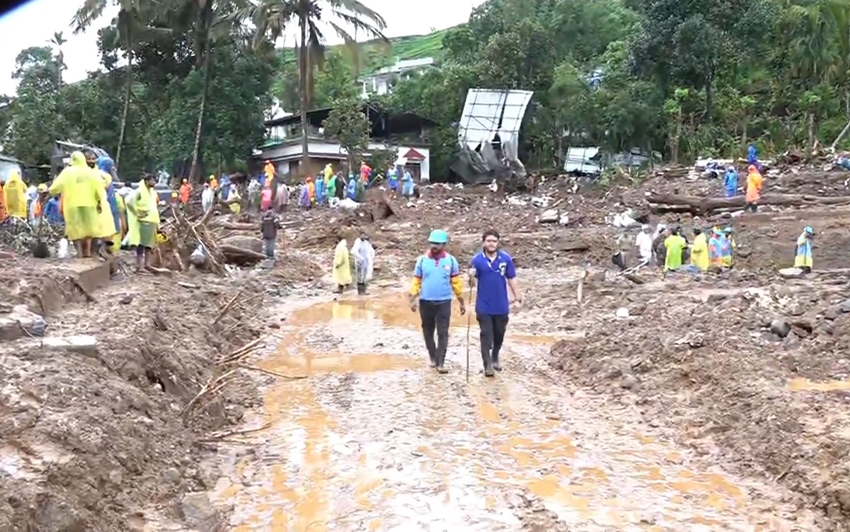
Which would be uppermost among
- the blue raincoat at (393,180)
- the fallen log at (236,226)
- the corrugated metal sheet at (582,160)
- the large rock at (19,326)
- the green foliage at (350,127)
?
the green foliage at (350,127)

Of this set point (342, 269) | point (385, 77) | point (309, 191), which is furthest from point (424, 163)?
point (385, 77)

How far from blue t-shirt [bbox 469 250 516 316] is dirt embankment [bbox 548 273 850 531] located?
1367 millimetres

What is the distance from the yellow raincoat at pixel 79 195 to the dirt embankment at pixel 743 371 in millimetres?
6269

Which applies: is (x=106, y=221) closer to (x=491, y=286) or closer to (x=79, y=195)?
(x=79, y=195)

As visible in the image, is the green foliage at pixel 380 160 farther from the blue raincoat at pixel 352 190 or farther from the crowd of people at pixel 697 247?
the crowd of people at pixel 697 247

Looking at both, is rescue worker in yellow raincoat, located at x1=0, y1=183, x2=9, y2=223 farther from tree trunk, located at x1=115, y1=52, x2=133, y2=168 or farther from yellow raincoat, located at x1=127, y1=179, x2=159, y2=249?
tree trunk, located at x1=115, y1=52, x2=133, y2=168

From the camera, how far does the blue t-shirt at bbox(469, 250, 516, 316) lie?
9422 millimetres

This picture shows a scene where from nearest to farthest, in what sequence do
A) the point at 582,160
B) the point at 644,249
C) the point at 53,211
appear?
the point at 53,211 → the point at 644,249 → the point at 582,160

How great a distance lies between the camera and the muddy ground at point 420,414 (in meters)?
5.59

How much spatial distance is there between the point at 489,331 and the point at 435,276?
849 mm

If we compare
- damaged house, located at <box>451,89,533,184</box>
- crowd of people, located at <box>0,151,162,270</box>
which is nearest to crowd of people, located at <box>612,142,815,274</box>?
crowd of people, located at <box>0,151,162,270</box>

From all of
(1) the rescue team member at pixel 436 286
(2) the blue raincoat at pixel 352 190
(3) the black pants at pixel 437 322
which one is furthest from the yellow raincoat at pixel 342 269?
(2) the blue raincoat at pixel 352 190

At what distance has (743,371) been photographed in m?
8.47

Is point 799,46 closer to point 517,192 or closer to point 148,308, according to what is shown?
point 517,192
